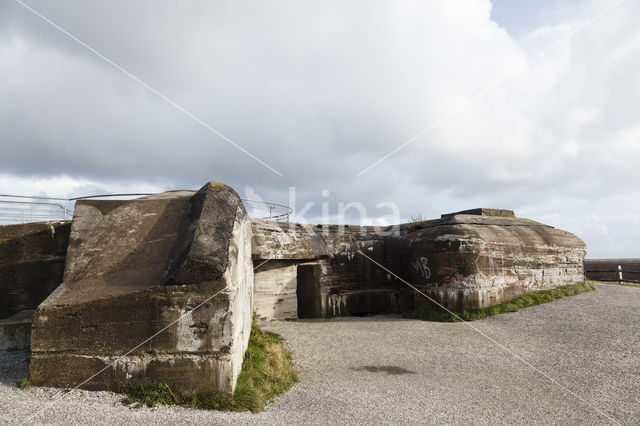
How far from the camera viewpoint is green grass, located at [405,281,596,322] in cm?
886

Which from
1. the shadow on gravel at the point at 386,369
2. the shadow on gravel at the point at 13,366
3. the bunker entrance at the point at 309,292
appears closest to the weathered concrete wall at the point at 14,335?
the shadow on gravel at the point at 13,366

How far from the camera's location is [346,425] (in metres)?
3.64

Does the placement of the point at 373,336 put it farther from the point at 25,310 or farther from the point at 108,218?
the point at 25,310

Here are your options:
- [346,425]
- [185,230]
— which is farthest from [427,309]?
[185,230]

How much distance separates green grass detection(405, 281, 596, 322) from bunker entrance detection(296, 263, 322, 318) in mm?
2295

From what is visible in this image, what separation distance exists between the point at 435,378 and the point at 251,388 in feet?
8.63

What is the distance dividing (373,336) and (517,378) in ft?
9.13

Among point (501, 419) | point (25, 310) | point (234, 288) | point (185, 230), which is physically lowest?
point (501, 419)

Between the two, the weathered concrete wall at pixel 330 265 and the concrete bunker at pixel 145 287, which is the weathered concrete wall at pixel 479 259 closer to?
the weathered concrete wall at pixel 330 265

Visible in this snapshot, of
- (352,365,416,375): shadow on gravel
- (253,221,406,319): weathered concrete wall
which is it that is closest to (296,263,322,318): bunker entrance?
(253,221,406,319): weathered concrete wall

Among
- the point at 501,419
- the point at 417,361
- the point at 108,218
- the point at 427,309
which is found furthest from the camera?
the point at 427,309

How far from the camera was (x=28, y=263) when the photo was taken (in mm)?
5262

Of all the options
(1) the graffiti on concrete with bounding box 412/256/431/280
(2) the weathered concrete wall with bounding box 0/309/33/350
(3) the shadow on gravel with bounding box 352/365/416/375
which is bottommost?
(3) the shadow on gravel with bounding box 352/365/416/375

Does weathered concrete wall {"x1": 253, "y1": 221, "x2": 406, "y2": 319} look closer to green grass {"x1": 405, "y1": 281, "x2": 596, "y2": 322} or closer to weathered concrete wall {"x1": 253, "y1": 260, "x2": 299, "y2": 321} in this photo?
weathered concrete wall {"x1": 253, "y1": 260, "x2": 299, "y2": 321}
